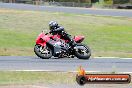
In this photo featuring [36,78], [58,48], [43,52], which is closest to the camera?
[36,78]

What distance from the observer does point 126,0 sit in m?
85.1

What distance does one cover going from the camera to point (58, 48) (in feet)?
67.4

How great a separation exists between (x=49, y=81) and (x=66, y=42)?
24.3 ft

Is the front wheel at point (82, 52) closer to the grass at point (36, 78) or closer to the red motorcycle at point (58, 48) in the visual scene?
the red motorcycle at point (58, 48)

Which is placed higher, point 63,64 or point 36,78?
point 36,78

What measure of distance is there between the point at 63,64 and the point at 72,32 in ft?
48.0

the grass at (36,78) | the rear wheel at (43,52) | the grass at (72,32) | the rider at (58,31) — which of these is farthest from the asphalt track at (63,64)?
the grass at (72,32)

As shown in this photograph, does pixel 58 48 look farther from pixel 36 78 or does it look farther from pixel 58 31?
pixel 36 78

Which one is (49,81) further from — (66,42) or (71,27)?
(71,27)

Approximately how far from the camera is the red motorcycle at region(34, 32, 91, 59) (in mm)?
20250

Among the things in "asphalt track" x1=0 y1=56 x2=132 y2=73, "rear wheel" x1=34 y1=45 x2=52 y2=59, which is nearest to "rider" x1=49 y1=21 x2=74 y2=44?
"rear wheel" x1=34 y1=45 x2=52 y2=59

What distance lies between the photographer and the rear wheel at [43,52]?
2020 centimetres

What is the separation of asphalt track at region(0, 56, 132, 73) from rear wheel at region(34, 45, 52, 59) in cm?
22

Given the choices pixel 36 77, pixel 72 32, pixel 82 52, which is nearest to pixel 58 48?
pixel 82 52
